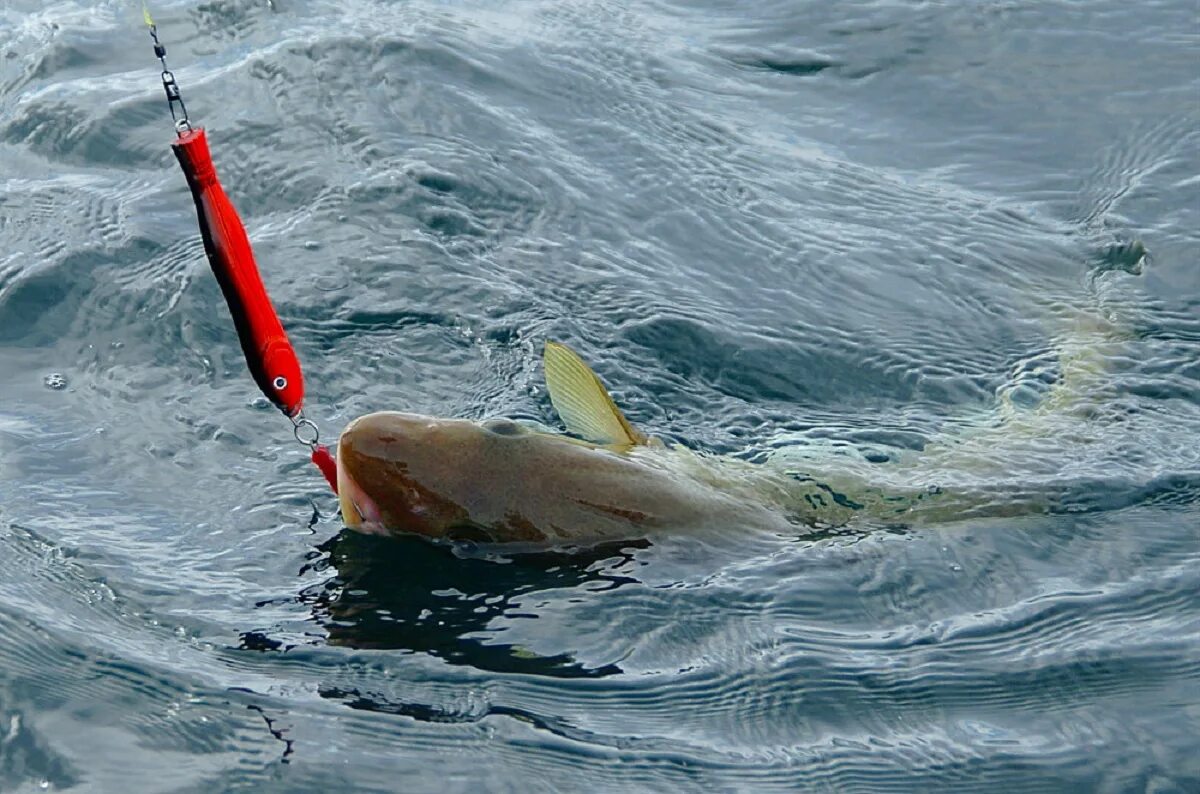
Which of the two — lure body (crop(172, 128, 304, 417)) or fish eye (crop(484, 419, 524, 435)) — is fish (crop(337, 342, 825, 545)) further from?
lure body (crop(172, 128, 304, 417))

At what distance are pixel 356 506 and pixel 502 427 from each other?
529 mm

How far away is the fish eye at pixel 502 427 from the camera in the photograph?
4883 mm

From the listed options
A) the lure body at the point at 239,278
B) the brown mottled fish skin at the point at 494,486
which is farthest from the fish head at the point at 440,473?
the lure body at the point at 239,278

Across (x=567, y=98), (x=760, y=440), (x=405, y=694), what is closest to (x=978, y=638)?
(x=760, y=440)

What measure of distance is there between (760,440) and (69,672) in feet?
8.72

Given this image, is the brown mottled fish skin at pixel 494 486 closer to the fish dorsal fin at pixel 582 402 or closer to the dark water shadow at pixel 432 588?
the dark water shadow at pixel 432 588

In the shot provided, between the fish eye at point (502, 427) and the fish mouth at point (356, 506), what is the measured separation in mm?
441

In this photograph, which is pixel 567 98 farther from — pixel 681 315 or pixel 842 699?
pixel 842 699

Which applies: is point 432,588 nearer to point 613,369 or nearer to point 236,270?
point 236,270

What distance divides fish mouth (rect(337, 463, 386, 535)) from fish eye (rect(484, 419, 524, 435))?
44 centimetres

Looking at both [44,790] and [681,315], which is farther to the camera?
[681,315]

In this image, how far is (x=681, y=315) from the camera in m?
6.60

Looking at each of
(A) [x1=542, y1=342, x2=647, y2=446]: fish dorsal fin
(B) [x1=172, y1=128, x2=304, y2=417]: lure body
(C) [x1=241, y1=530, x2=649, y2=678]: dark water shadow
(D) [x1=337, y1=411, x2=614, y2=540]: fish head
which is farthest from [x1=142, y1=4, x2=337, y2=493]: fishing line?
(A) [x1=542, y1=342, x2=647, y2=446]: fish dorsal fin

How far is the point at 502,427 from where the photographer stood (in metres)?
4.89
